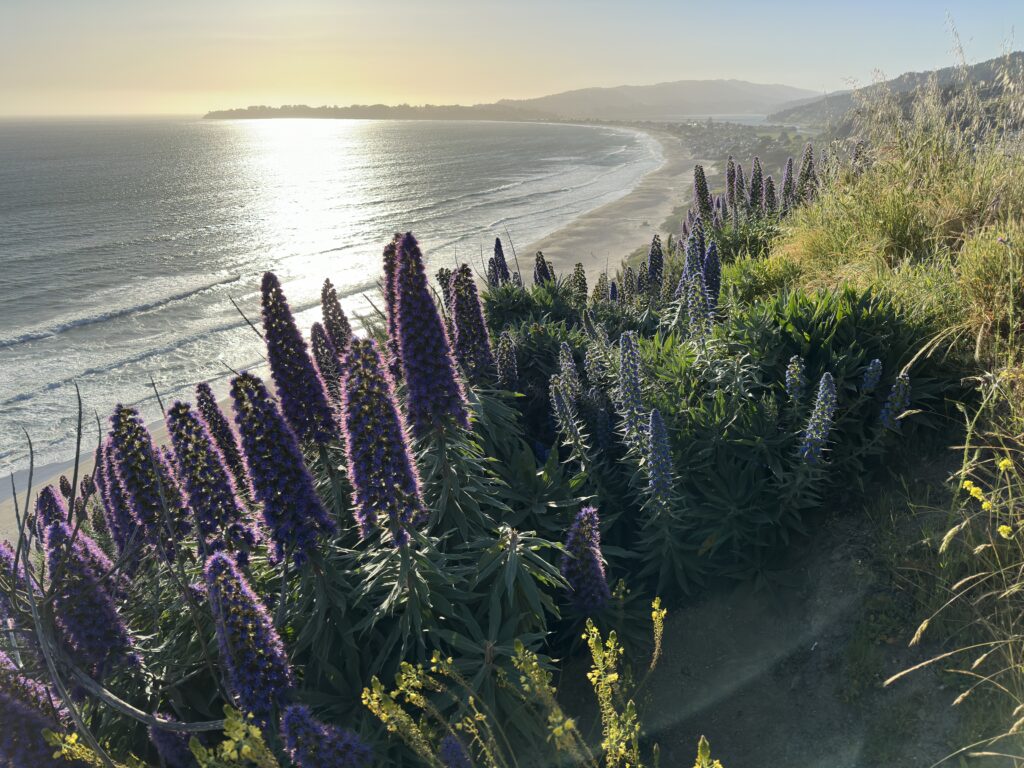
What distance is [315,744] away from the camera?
288 centimetres

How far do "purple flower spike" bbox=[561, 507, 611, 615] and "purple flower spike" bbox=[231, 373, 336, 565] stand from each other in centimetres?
178

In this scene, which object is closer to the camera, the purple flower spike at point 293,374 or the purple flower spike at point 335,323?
the purple flower spike at point 293,374

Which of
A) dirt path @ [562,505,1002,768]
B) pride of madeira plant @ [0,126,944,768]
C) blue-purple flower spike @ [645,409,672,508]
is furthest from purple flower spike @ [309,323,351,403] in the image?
dirt path @ [562,505,1002,768]

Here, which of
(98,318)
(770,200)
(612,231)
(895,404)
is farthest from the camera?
(612,231)

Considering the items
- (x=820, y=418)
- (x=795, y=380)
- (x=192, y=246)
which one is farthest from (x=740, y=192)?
(x=192, y=246)

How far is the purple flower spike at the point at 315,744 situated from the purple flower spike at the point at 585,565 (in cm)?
197

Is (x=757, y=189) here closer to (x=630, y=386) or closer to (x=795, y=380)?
(x=795, y=380)

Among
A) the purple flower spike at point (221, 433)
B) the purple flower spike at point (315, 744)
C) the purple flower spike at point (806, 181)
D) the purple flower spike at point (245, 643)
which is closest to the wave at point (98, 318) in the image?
the purple flower spike at point (221, 433)

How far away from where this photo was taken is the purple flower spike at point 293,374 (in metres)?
4.20

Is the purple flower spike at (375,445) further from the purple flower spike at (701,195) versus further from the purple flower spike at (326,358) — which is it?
the purple flower spike at (701,195)

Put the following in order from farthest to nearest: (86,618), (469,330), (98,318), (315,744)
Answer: (98,318)
(469,330)
(86,618)
(315,744)

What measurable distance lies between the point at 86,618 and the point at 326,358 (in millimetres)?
2930

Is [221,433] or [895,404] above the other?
[221,433]

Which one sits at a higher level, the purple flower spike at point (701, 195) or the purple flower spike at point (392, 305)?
the purple flower spike at point (701, 195)
